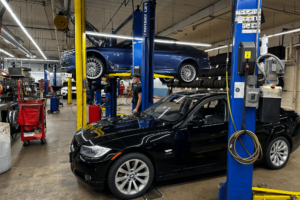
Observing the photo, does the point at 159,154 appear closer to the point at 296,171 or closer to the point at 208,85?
the point at 296,171

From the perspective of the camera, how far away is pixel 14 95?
7.55 meters

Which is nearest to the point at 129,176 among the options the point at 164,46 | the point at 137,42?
Answer: the point at 137,42

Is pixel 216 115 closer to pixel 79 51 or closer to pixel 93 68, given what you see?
pixel 79 51

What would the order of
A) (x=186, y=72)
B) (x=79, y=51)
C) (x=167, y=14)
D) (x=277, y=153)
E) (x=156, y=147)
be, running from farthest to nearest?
(x=167, y=14), (x=186, y=72), (x=79, y=51), (x=277, y=153), (x=156, y=147)

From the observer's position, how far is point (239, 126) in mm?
2059

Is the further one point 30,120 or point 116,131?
point 30,120

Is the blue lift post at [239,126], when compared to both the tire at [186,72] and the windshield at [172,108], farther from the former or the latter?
the tire at [186,72]

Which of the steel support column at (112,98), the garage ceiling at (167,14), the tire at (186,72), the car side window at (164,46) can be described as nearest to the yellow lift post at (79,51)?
the car side window at (164,46)

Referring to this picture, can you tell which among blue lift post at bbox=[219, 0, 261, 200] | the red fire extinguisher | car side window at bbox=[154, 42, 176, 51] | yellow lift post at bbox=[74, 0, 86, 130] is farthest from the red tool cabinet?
blue lift post at bbox=[219, 0, 261, 200]

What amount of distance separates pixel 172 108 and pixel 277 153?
1908mm

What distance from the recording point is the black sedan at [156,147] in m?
2.43

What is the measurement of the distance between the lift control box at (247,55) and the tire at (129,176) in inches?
60.0

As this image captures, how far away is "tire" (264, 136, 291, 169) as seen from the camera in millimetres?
3344

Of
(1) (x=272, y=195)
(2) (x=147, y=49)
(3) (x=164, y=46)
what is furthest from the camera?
(3) (x=164, y=46)
